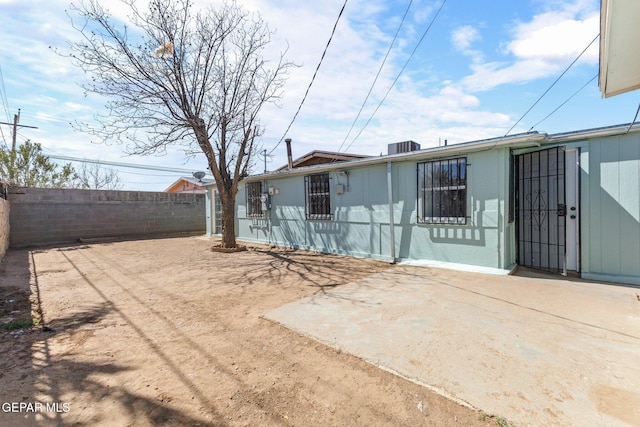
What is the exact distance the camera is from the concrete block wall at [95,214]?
10.1 m

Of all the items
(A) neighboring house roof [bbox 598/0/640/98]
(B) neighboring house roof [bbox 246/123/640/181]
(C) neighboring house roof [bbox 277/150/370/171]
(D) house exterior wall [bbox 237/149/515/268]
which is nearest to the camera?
(A) neighboring house roof [bbox 598/0/640/98]

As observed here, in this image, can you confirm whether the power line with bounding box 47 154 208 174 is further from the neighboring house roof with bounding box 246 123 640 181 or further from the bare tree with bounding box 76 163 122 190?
the neighboring house roof with bounding box 246 123 640 181

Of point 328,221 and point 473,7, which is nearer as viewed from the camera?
point 473,7

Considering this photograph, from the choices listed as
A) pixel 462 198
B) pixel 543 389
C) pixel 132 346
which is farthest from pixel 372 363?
pixel 462 198

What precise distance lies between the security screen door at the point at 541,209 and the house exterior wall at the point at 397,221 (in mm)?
619

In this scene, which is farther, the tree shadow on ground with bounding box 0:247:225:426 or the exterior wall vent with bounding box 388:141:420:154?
the exterior wall vent with bounding box 388:141:420:154

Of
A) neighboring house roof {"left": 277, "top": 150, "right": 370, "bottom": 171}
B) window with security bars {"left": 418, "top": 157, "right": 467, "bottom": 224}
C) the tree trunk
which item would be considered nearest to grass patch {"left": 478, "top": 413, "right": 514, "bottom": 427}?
window with security bars {"left": 418, "top": 157, "right": 467, "bottom": 224}

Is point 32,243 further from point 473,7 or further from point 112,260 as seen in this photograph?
point 473,7

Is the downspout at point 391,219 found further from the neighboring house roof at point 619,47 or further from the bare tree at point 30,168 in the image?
the bare tree at point 30,168

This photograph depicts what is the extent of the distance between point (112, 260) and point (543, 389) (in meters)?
8.72

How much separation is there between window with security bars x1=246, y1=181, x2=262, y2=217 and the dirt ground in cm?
550

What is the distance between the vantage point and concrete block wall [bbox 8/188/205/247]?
10137 mm

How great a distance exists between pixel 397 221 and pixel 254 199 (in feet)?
18.8

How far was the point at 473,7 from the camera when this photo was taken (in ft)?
17.4
